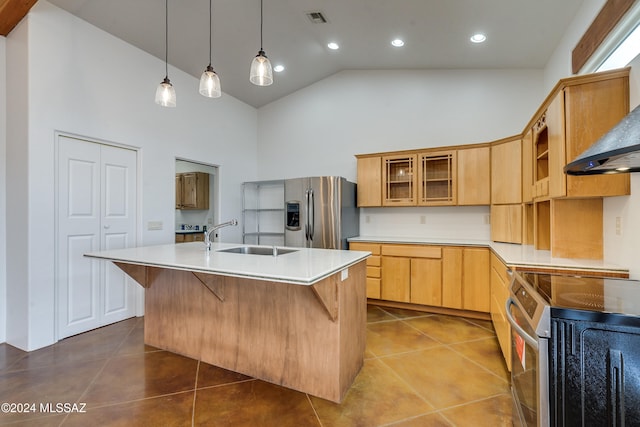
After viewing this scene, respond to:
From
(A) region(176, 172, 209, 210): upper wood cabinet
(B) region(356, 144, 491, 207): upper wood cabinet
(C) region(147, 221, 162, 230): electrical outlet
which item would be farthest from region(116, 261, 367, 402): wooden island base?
(A) region(176, 172, 209, 210): upper wood cabinet

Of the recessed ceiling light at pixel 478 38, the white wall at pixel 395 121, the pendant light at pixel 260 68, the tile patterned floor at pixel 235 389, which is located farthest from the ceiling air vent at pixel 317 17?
the tile patterned floor at pixel 235 389

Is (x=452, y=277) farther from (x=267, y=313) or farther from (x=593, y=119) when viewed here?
(x=267, y=313)

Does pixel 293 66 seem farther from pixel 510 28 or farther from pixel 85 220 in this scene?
pixel 85 220

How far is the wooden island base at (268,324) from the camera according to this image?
6.57ft

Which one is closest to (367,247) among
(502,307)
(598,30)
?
(502,307)

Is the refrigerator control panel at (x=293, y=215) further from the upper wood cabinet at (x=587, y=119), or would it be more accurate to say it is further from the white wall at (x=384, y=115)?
the upper wood cabinet at (x=587, y=119)

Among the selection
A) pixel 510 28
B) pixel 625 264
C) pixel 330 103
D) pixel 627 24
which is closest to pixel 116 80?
pixel 330 103

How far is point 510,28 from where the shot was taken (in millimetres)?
3031

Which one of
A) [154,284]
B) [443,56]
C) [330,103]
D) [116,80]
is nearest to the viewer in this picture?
[154,284]

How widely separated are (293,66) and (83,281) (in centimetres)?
389

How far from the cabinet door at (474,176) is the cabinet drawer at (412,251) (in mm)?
749

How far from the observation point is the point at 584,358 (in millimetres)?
1029

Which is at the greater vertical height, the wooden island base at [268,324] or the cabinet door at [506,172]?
the cabinet door at [506,172]

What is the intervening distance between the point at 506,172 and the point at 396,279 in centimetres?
186
